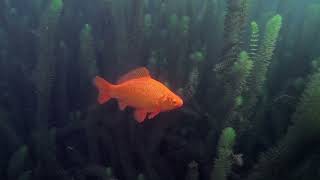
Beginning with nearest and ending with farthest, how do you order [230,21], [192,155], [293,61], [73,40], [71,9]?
[230,21] < [192,155] < [293,61] < [73,40] < [71,9]

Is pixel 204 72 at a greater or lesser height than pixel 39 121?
greater

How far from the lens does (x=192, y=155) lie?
126 inches

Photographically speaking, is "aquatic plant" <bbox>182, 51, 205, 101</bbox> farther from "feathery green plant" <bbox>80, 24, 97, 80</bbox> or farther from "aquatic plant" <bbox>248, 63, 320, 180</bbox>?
"feathery green plant" <bbox>80, 24, 97, 80</bbox>

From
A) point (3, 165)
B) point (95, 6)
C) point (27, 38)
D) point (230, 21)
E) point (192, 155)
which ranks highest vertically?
point (230, 21)

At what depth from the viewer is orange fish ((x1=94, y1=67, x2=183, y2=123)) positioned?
2756 mm

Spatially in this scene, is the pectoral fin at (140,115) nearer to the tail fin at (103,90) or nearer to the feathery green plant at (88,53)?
the tail fin at (103,90)

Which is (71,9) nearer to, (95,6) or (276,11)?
(95,6)

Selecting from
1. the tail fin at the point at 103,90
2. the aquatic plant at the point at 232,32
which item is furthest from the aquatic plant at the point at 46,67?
the aquatic plant at the point at 232,32

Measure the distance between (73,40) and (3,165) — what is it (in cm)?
144

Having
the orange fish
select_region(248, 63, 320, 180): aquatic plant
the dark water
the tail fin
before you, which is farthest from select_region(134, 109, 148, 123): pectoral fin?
select_region(248, 63, 320, 180): aquatic plant

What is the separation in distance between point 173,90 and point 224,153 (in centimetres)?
94

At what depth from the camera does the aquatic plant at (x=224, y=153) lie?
8.30ft

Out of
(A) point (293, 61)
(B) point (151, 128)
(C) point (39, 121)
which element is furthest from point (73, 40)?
(A) point (293, 61)

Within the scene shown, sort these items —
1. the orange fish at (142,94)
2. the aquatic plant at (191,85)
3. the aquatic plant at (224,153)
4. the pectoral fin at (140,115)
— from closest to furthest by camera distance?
the aquatic plant at (224,153)
the orange fish at (142,94)
the pectoral fin at (140,115)
the aquatic plant at (191,85)
